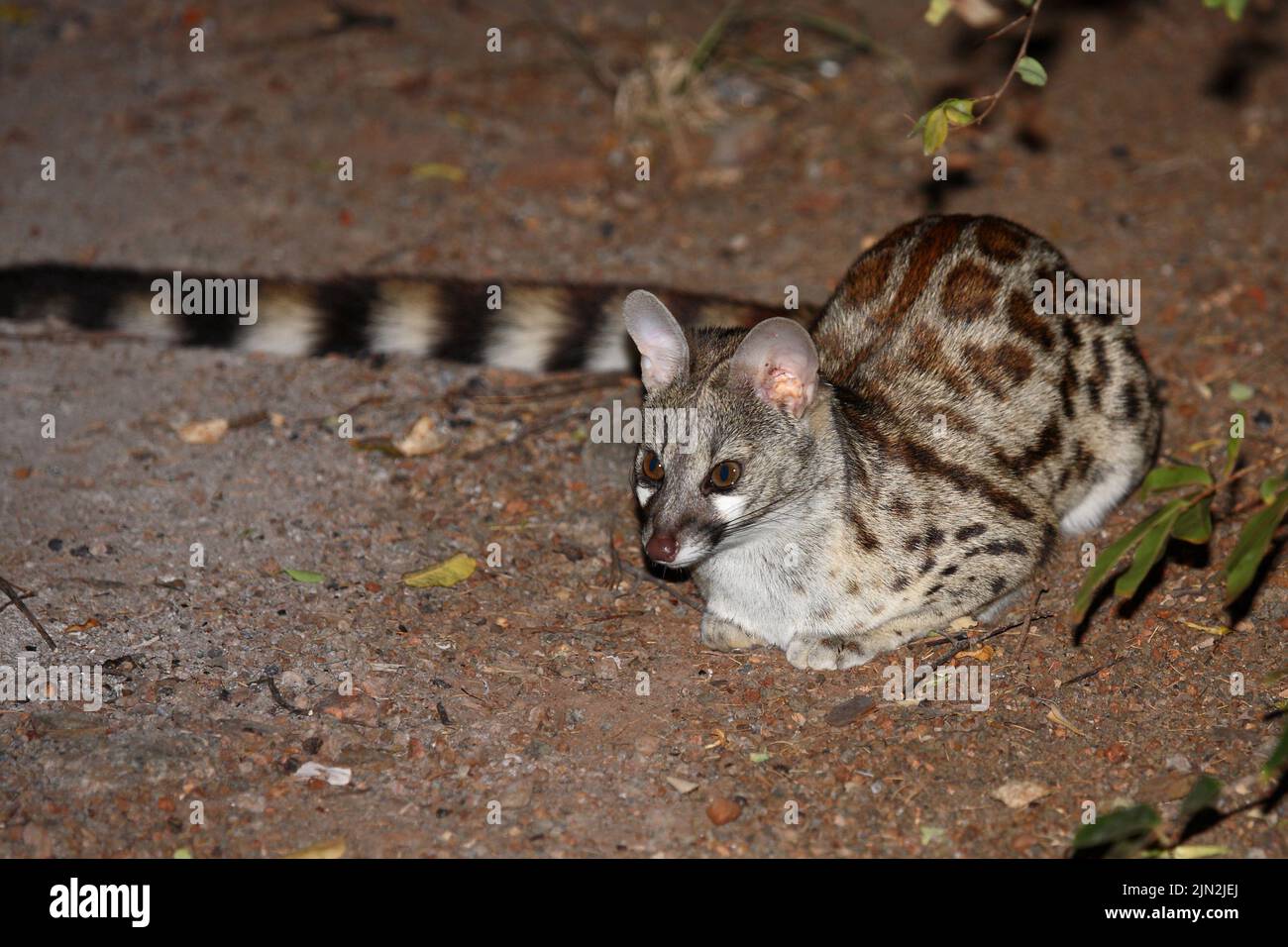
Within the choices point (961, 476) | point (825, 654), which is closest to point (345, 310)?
point (825, 654)

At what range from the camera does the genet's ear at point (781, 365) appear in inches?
164

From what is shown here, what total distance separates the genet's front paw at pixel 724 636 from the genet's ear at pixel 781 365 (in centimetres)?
83

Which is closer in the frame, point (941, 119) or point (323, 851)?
point (323, 851)

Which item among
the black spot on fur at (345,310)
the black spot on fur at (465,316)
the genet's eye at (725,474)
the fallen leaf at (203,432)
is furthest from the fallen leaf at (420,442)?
the genet's eye at (725,474)

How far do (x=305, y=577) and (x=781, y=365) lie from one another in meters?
1.96

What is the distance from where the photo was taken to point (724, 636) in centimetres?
470

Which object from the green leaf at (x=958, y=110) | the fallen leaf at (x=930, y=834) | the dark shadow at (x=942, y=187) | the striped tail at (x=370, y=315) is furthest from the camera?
the dark shadow at (x=942, y=187)

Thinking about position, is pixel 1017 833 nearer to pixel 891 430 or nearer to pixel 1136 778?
pixel 1136 778

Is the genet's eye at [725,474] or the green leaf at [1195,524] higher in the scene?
the genet's eye at [725,474]

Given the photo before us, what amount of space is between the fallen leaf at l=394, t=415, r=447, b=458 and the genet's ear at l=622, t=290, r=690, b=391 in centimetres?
151

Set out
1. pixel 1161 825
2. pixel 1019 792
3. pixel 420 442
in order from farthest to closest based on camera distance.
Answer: pixel 420 442 → pixel 1019 792 → pixel 1161 825

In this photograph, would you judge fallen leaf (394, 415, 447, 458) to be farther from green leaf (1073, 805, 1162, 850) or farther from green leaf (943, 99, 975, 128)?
green leaf (1073, 805, 1162, 850)

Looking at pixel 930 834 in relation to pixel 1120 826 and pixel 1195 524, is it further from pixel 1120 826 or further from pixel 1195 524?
pixel 1195 524

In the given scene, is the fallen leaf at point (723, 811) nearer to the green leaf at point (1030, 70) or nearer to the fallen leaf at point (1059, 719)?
the fallen leaf at point (1059, 719)
